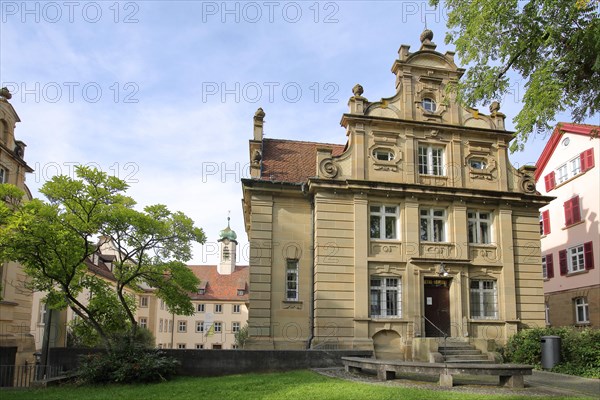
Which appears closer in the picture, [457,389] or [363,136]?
[457,389]

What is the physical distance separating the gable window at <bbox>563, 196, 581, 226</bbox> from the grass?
2261 cm

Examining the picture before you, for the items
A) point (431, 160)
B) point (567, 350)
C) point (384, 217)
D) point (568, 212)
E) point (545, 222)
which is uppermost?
point (431, 160)

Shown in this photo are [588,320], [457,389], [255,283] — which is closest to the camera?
[457,389]

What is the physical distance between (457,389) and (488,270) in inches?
460

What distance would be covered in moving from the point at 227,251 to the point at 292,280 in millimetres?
61477

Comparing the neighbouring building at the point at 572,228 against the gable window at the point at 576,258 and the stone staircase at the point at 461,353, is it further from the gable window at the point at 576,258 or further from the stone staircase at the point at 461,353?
the stone staircase at the point at 461,353

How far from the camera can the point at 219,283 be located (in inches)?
3036

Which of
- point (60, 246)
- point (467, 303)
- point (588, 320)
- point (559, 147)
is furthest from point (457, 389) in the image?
point (559, 147)

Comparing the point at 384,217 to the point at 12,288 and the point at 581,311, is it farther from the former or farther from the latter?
the point at 12,288

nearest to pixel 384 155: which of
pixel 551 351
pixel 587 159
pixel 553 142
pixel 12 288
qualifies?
pixel 551 351

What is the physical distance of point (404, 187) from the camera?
23.2 meters

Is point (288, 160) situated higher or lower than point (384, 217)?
higher

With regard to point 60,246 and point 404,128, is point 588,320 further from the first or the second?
point 60,246

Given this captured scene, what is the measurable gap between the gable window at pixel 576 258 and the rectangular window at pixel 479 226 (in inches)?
361
